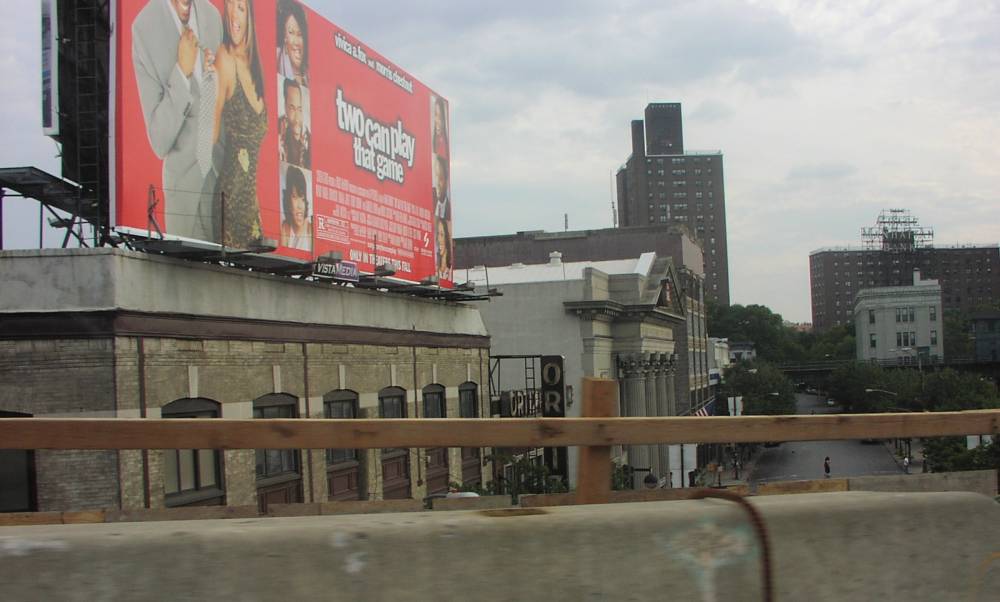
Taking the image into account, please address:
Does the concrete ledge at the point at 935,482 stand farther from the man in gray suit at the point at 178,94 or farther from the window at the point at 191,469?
the man in gray suit at the point at 178,94

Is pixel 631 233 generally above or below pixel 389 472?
above

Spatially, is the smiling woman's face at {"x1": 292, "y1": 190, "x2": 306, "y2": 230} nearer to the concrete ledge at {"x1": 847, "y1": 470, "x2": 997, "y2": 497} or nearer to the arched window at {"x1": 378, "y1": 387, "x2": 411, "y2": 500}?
the arched window at {"x1": 378, "y1": 387, "x2": 411, "y2": 500}

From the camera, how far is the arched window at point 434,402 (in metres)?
25.7

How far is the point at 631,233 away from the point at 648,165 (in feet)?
358

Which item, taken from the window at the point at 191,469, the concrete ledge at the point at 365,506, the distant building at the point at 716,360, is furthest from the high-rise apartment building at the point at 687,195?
the concrete ledge at the point at 365,506

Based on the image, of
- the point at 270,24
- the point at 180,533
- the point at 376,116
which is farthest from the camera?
the point at 376,116

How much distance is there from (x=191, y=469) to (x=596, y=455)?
494 inches

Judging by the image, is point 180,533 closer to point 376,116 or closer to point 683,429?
point 683,429

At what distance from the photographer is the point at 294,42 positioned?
21391mm

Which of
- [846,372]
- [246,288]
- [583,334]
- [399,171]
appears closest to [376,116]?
[399,171]

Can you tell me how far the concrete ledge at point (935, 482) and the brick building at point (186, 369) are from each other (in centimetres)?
1041

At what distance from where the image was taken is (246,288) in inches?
701

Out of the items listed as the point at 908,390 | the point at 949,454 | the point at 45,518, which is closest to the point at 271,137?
the point at 45,518

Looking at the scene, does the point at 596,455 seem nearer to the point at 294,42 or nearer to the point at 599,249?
the point at 294,42
